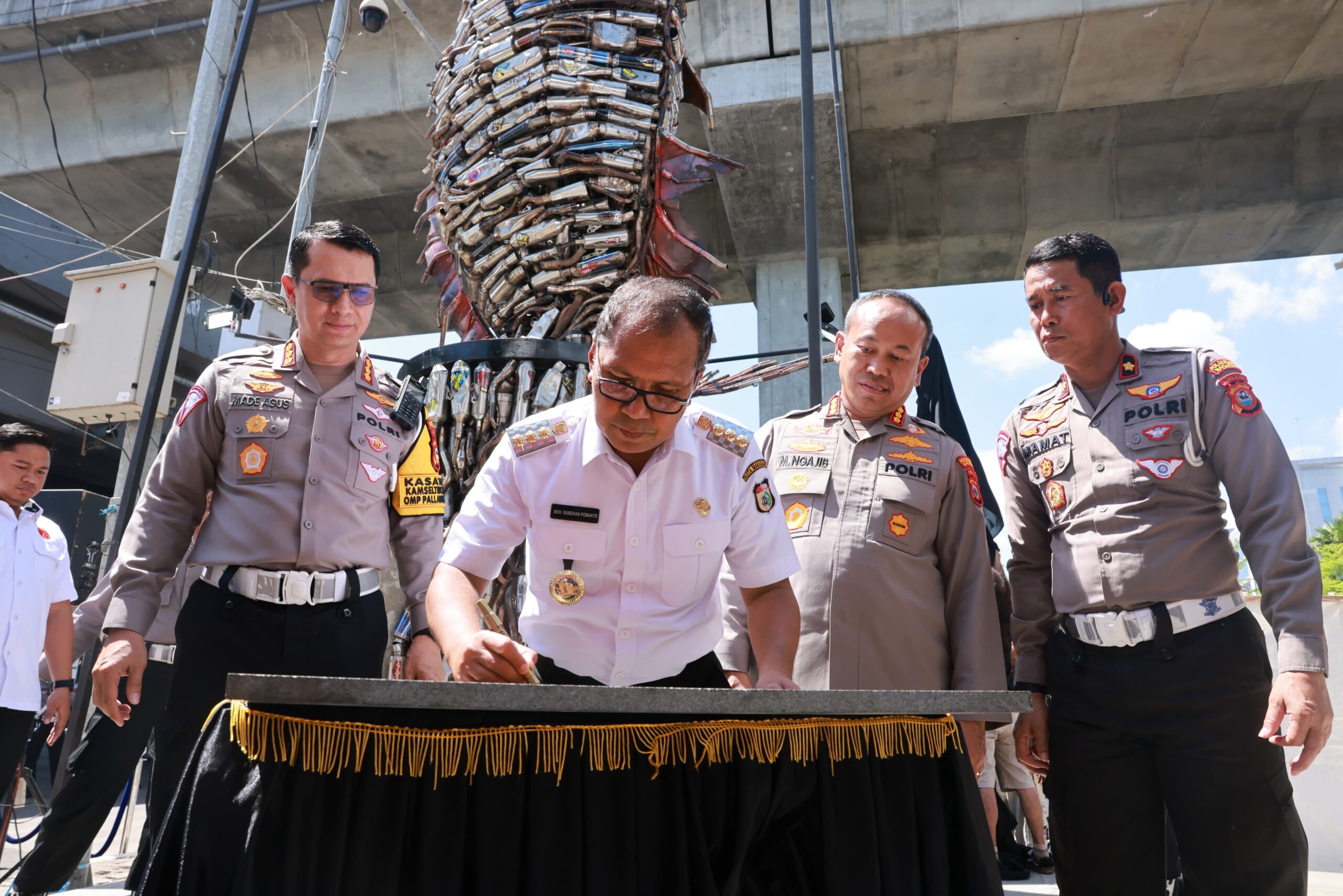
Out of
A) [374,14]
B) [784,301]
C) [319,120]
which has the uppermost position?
[374,14]

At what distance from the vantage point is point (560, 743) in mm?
1353

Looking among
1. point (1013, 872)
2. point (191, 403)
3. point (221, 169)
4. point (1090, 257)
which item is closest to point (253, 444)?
point (191, 403)

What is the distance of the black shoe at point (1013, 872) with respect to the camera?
13.7ft

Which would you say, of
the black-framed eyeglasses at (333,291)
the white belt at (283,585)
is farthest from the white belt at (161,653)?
the black-framed eyeglasses at (333,291)

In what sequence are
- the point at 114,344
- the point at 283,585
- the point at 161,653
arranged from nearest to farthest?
1. the point at 283,585
2. the point at 161,653
3. the point at 114,344

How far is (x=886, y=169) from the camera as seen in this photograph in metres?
9.66

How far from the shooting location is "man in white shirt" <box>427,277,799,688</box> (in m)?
1.72

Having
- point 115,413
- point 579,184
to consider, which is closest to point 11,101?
point 115,413

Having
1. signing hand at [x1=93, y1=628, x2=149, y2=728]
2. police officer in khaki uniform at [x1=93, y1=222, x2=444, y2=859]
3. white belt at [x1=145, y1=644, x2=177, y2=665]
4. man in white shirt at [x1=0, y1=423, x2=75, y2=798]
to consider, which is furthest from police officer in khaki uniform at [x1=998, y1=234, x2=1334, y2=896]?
man in white shirt at [x1=0, y1=423, x2=75, y2=798]

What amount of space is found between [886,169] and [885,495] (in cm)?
808

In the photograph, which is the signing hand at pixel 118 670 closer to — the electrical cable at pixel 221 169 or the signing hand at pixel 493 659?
the signing hand at pixel 493 659

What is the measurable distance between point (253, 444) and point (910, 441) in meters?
1.69

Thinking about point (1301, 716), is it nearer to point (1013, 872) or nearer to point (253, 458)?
point (253, 458)

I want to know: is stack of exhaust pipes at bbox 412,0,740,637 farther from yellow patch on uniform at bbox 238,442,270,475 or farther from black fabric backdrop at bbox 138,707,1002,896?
black fabric backdrop at bbox 138,707,1002,896
